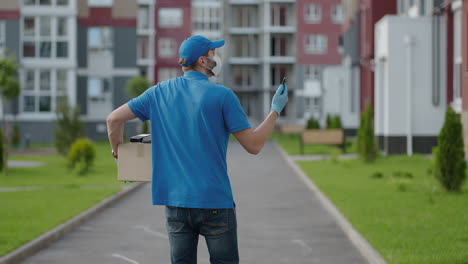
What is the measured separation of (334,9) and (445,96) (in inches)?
1922

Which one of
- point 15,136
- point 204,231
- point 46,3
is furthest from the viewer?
point 46,3

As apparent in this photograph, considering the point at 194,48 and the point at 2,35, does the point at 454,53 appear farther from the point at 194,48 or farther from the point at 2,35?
the point at 2,35

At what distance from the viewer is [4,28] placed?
42.9 metres

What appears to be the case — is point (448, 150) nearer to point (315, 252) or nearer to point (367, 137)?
A: point (315, 252)

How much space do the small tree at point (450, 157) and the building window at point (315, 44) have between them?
196 ft

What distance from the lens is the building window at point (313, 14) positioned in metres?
73.1

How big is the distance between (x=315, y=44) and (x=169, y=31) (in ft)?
44.7

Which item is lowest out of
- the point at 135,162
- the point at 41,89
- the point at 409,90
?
the point at 135,162

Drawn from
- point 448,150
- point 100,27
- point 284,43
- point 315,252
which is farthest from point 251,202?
point 284,43

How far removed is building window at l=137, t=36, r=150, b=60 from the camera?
6825 centimetres

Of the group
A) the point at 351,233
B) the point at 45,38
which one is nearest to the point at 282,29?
the point at 45,38

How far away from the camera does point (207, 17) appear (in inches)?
2859

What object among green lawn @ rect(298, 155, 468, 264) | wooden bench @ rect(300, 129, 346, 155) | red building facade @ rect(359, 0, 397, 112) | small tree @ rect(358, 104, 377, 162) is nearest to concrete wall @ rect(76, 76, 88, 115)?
red building facade @ rect(359, 0, 397, 112)

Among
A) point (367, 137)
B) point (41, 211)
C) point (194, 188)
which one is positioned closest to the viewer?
point (194, 188)
